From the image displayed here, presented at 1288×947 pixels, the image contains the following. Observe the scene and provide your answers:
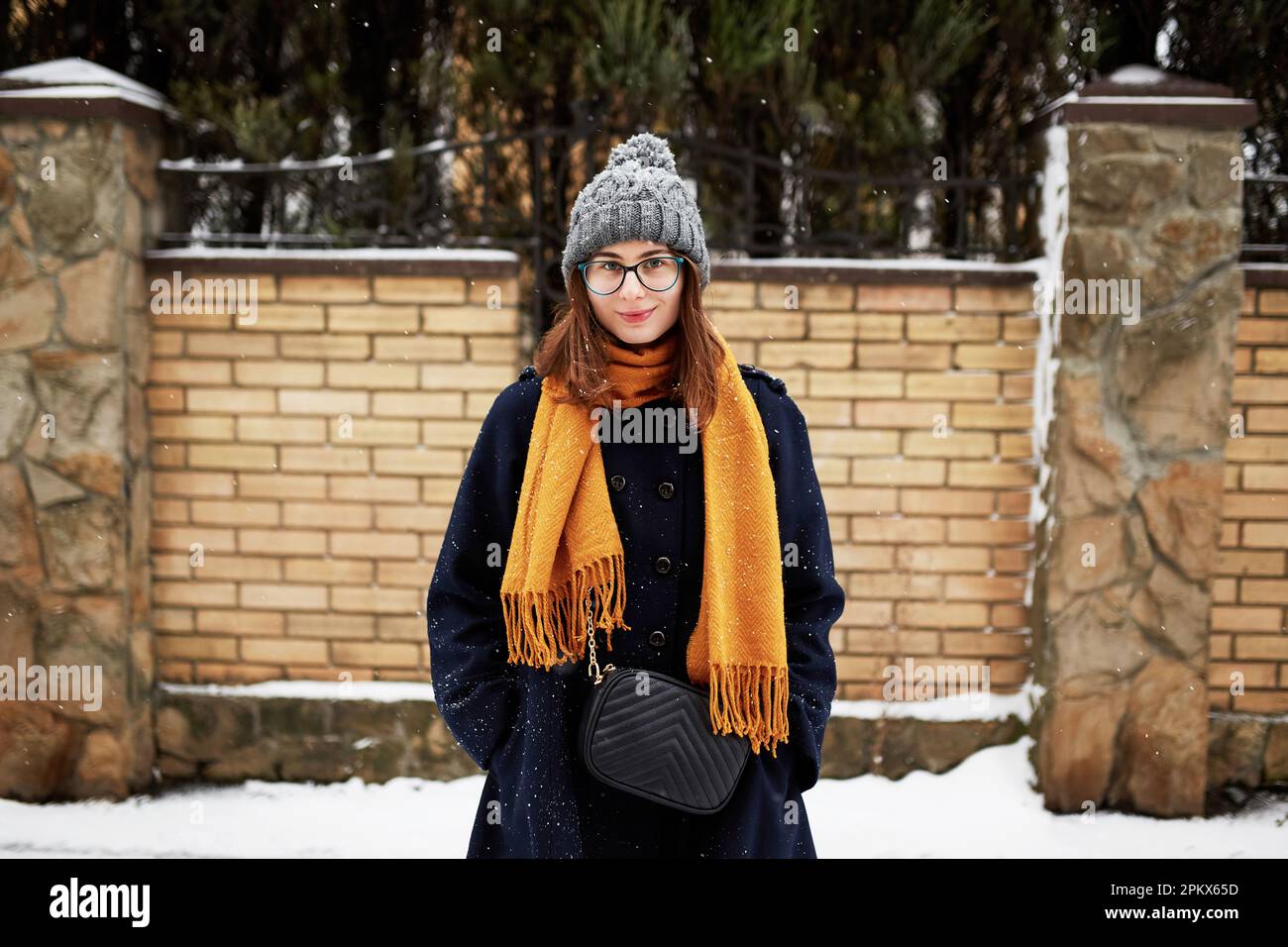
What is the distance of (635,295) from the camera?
156cm

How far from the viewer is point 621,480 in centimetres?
163

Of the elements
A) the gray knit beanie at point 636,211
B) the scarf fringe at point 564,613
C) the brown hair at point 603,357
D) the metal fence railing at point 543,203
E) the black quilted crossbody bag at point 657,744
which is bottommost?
the black quilted crossbody bag at point 657,744

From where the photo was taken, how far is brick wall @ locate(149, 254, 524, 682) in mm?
3297

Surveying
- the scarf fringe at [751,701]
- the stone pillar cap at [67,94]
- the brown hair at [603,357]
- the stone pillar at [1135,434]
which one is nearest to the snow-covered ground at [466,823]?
the stone pillar at [1135,434]

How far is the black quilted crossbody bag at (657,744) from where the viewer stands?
1.49 m

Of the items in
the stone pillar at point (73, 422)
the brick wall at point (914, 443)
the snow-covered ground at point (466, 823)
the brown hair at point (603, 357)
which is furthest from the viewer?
the brick wall at point (914, 443)

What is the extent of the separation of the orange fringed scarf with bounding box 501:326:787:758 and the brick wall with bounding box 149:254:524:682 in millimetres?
1751

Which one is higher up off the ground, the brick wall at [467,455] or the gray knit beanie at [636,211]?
the gray knit beanie at [636,211]

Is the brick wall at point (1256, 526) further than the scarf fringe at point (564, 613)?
Yes

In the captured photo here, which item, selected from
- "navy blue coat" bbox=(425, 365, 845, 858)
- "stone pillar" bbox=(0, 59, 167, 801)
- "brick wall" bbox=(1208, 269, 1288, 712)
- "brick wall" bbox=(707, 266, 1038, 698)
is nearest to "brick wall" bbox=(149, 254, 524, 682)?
"stone pillar" bbox=(0, 59, 167, 801)

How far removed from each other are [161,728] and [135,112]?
2249mm

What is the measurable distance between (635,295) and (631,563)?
0.48 metres

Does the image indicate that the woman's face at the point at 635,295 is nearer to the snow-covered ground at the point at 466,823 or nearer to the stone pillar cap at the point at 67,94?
the snow-covered ground at the point at 466,823

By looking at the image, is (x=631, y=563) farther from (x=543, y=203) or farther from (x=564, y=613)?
(x=543, y=203)
